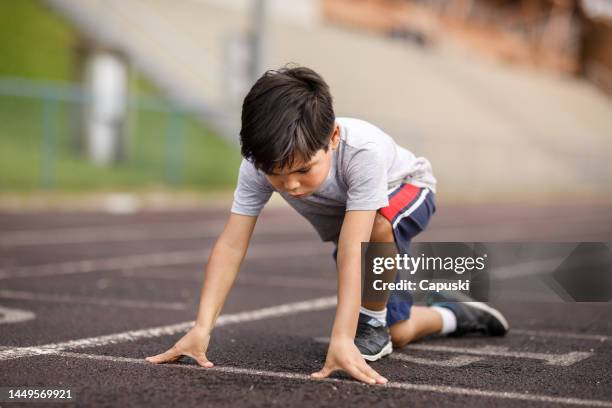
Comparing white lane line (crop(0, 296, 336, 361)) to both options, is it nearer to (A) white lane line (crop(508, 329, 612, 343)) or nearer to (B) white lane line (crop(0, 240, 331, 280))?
(A) white lane line (crop(508, 329, 612, 343))

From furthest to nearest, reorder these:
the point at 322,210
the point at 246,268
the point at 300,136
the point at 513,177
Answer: the point at 513,177, the point at 246,268, the point at 322,210, the point at 300,136

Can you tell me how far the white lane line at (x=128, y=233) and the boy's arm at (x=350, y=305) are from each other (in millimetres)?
6401

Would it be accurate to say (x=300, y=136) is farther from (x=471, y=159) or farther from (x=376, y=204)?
(x=471, y=159)

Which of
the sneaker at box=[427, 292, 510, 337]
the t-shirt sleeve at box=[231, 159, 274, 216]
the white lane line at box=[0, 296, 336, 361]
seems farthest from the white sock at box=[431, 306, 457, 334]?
the t-shirt sleeve at box=[231, 159, 274, 216]

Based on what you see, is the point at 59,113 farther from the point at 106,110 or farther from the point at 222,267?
the point at 222,267

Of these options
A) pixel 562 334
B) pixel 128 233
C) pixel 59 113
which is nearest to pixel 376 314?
pixel 562 334

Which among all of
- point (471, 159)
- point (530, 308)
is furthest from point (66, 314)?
point (471, 159)

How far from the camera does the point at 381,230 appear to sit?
4125 mm

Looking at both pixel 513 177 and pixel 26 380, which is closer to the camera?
pixel 26 380

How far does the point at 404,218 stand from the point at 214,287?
94cm

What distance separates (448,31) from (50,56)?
2836 centimetres

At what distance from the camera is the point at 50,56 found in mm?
22875

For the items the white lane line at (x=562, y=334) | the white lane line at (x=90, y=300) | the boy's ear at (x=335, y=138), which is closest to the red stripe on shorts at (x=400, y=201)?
the boy's ear at (x=335, y=138)

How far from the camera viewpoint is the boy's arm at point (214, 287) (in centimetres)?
395
